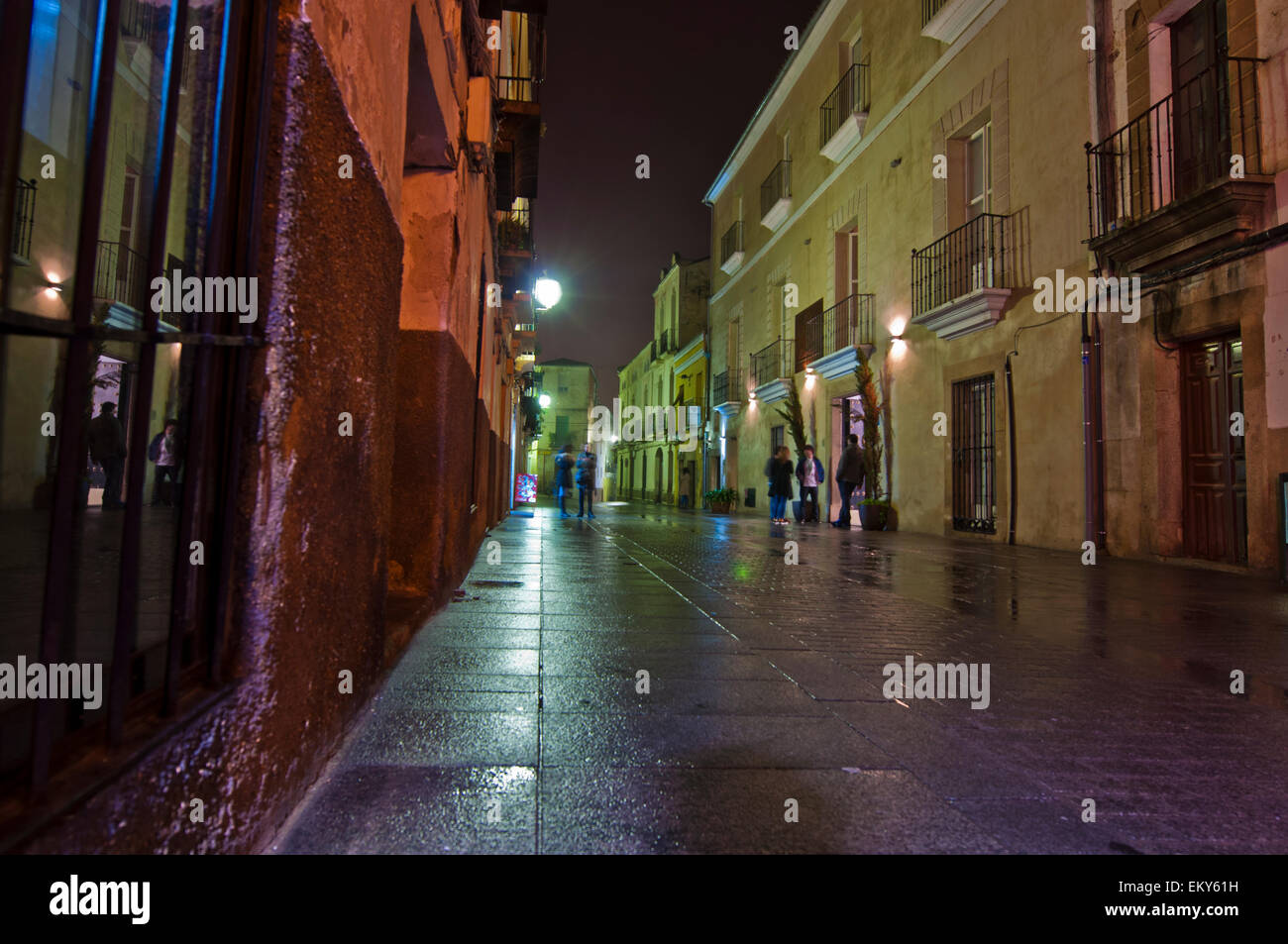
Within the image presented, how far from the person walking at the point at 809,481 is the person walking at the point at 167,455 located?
15442 millimetres

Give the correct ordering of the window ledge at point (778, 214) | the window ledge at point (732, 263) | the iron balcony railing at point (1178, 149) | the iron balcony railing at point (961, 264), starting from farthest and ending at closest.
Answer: the window ledge at point (732, 263) → the window ledge at point (778, 214) → the iron balcony railing at point (961, 264) → the iron balcony railing at point (1178, 149)

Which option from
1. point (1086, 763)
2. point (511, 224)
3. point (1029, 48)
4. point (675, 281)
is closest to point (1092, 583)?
point (1086, 763)

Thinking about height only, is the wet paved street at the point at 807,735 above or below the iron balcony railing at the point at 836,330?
below

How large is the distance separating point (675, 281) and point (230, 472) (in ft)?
106

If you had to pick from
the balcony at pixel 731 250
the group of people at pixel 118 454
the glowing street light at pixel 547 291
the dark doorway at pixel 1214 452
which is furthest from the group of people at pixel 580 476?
the group of people at pixel 118 454

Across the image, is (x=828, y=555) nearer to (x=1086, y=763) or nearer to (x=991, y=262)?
(x=991, y=262)

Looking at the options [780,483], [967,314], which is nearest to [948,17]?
[967,314]

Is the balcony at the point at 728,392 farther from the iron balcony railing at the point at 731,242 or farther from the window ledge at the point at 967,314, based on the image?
the window ledge at the point at 967,314

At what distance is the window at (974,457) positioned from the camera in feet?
37.2

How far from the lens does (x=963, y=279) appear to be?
38.5 ft

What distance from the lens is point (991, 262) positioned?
432 inches

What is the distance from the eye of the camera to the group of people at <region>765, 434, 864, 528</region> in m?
14.0

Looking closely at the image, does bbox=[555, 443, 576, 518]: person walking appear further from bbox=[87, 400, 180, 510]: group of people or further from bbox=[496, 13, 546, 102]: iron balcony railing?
bbox=[87, 400, 180, 510]: group of people
